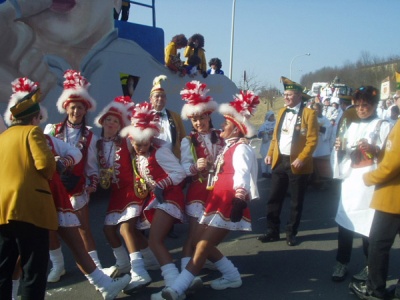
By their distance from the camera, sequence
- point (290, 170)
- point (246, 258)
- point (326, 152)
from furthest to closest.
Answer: point (326, 152)
point (290, 170)
point (246, 258)

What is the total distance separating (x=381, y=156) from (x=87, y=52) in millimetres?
5044

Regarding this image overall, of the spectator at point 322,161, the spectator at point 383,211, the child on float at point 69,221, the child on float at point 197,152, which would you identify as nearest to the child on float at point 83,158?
the child on float at point 69,221

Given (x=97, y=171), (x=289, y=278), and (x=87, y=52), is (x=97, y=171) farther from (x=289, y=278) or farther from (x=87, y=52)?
(x=87, y=52)

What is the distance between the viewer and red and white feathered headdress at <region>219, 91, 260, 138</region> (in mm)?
4398

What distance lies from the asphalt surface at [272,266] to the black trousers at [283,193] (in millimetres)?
258

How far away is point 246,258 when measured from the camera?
540 cm

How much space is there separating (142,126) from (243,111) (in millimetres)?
951

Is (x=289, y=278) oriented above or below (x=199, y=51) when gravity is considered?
below

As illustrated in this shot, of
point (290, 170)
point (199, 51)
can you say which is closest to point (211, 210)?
point (290, 170)

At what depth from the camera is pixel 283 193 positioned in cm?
603

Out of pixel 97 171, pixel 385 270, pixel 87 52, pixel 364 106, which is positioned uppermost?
pixel 87 52

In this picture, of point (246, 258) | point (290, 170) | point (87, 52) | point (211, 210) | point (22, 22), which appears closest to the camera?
point (211, 210)

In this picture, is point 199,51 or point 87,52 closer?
point 87,52

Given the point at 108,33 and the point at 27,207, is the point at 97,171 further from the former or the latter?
the point at 108,33
